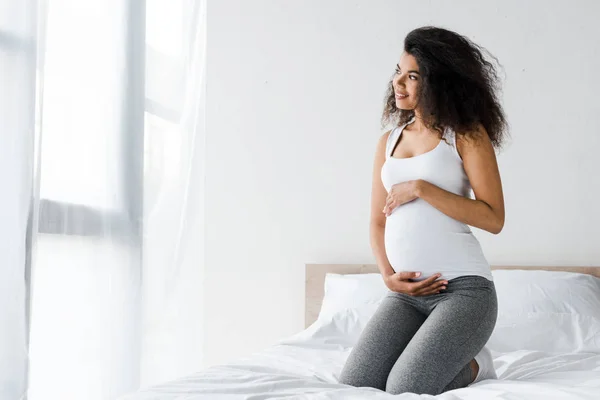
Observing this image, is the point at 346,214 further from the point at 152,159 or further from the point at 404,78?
the point at 404,78

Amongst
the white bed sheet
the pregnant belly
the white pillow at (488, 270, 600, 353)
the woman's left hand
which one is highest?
the woman's left hand

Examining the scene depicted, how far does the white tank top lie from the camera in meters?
1.75

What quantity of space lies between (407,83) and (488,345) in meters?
0.90

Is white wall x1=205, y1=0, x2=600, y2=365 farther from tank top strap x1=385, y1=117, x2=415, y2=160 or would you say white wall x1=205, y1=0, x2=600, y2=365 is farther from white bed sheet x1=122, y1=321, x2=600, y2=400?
tank top strap x1=385, y1=117, x2=415, y2=160

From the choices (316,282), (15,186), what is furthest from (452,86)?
(316,282)

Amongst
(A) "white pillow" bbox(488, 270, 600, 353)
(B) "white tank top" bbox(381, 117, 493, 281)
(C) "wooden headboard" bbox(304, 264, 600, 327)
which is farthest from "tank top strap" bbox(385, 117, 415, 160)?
(C) "wooden headboard" bbox(304, 264, 600, 327)

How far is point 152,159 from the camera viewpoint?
2.68 meters

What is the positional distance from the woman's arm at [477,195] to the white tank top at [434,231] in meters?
0.03

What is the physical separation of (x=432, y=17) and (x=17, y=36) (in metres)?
1.73

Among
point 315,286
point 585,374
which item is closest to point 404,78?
point 585,374

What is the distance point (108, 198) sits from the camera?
7.77ft

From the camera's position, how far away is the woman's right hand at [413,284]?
1727 millimetres

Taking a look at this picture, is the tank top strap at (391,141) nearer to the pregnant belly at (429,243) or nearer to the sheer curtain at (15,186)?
the pregnant belly at (429,243)

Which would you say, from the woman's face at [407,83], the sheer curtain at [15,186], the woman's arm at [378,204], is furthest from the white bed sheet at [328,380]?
the woman's face at [407,83]
